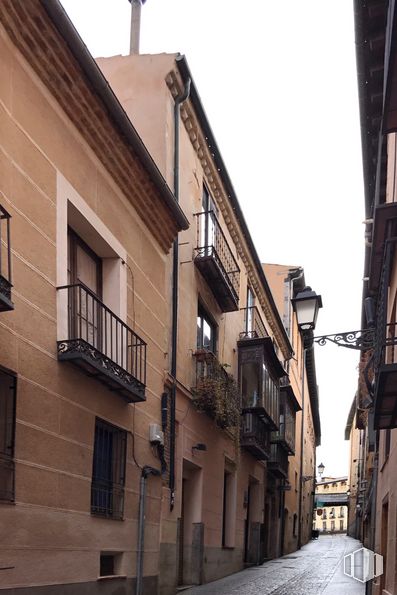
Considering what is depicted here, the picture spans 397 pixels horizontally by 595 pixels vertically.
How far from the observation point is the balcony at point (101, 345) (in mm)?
7730

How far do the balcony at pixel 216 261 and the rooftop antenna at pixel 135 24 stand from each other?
12.7 ft

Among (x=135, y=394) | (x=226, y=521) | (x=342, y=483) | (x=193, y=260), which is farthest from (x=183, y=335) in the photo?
(x=342, y=483)

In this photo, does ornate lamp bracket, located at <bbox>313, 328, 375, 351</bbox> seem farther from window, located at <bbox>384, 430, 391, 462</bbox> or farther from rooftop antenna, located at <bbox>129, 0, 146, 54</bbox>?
rooftop antenna, located at <bbox>129, 0, 146, 54</bbox>

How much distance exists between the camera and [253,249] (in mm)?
19672

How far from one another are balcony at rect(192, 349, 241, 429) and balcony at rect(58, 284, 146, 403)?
12.6 feet

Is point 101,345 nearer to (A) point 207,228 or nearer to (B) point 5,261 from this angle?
(B) point 5,261

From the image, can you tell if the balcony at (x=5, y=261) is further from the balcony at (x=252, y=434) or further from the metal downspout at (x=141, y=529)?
the balcony at (x=252, y=434)

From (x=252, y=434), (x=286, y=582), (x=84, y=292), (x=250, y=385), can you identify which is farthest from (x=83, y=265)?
(x=250, y=385)

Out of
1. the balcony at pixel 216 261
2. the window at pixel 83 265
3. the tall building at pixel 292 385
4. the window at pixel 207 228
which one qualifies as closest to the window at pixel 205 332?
the balcony at pixel 216 261

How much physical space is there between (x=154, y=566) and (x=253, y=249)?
11.0 meters

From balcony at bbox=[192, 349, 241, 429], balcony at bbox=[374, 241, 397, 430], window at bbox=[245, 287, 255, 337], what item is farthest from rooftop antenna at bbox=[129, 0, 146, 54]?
balcony at bbox=[374, 241, 397, 430]

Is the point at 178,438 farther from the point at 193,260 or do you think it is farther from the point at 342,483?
the point at 342,483

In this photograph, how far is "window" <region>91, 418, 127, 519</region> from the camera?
874 cm

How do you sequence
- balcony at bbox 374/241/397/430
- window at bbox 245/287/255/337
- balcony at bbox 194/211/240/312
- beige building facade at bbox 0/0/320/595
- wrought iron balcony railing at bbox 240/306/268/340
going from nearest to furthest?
beige building facade at bbox 0/0/320/595
balcony at bbox 374/241/397/430
balcony at bbox 194/211/240/312
wrought iron balcony railing at bbox 240/306/268/340
window at bbox 245/287/255/337
